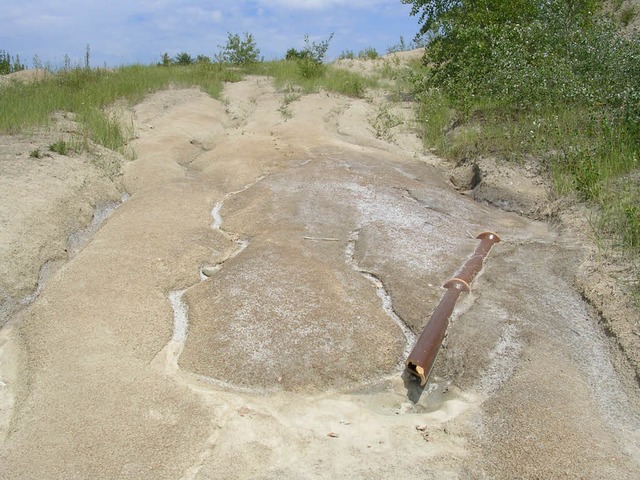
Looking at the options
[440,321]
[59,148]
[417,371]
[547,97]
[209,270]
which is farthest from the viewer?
[547,97]

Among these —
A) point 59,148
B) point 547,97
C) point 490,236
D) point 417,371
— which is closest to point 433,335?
point 417,371

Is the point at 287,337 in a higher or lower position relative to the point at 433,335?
lower

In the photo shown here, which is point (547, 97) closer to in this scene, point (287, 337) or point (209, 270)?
point (209, 270)

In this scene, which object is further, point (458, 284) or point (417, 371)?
point (458, 284)

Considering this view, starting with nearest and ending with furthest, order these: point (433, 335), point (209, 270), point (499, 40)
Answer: point (433, 335), point (209, 270), point (499, 40)

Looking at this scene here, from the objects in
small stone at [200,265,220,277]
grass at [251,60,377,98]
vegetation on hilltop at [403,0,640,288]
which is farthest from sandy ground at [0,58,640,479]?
grass at [251,60,377,98]

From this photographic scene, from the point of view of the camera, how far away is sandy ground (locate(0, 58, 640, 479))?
2.16 m

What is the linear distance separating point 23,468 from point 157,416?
1.55ft

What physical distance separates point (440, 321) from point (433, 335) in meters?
0.15

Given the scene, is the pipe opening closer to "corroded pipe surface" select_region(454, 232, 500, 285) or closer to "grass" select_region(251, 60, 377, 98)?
"corroded pipe surface" select_region(454, 232, 500, 285)

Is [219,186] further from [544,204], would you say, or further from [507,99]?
[507,99]

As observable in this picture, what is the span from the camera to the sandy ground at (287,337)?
85.2 inches

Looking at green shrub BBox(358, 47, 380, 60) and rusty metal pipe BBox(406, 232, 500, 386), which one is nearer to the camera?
rusty metal pipe BBox(406, 232, 500, 386)

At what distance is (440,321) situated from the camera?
2975mm
